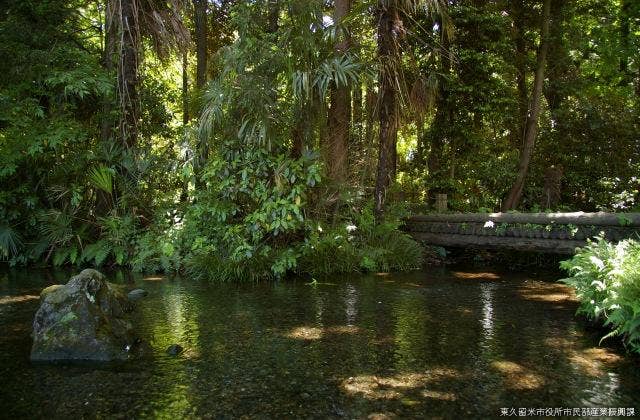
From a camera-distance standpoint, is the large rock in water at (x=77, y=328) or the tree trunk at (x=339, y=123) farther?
the tree trunk at (x=339, y=123)

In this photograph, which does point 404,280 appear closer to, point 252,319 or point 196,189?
point 252,319

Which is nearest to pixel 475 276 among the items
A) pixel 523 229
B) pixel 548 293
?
pixel 523 229

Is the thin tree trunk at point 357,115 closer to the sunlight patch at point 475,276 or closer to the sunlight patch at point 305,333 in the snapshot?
the sunlight patch at point 475,276

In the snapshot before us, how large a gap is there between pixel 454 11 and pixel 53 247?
32.9 ft

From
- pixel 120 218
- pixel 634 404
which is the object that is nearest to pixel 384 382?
pixel 634 404

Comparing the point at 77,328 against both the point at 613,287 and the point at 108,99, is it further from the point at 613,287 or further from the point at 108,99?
the point at 108,99

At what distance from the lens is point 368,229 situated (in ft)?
28.2

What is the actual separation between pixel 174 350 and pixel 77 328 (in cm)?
79

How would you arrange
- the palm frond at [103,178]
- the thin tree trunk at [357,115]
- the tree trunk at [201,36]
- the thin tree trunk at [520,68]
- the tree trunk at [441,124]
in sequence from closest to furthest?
the palm frond at [103,178], the thin tree trunk at [357,115], the tree trunk at [201,36], the tree trunk at [441,124], the thin tree trunk at [520,68]

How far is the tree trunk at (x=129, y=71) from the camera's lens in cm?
917

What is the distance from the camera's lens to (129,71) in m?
9.38

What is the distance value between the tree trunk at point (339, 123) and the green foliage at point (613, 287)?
13.5 ft

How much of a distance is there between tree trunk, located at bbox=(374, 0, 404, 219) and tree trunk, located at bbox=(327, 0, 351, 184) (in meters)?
0.64

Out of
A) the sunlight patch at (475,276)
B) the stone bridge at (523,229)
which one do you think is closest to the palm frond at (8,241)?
the stone bridge at (523,229)
